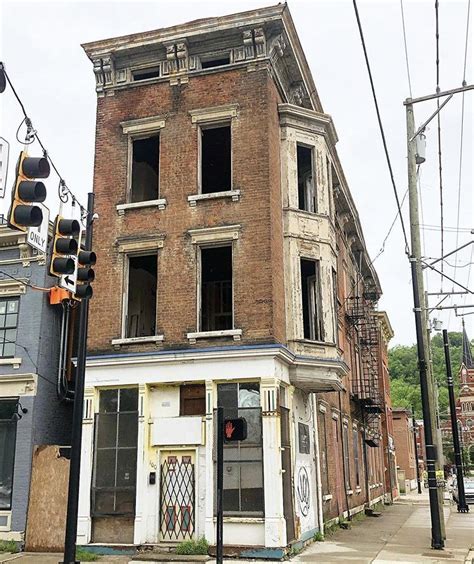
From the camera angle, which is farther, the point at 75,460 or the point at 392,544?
the point at 392,544

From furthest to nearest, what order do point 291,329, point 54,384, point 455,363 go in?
point 455,363, point 54,384, point 291,329

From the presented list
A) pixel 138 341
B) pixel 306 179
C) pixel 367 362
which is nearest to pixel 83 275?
pixel 138 341

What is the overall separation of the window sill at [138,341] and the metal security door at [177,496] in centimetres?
294

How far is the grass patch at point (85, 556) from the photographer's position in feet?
49.5

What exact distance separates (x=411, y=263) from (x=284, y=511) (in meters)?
7.70

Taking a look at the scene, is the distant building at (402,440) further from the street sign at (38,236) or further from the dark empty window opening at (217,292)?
the street sign at (38,236)

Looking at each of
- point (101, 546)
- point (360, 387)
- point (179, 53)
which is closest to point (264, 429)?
point (101, 546)

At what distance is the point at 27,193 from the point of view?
7844 mm

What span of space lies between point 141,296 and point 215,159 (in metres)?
5.27

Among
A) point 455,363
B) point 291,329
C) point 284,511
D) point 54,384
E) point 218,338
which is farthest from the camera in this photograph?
point 455,363

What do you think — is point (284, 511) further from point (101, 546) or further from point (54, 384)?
point (54, 384)

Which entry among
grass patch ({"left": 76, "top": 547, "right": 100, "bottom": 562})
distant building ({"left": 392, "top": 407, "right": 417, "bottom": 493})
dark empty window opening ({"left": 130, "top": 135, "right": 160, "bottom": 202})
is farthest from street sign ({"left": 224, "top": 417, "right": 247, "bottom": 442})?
distant building ({"left": 392, "top": 407, "right": 417, "bottom": 493})

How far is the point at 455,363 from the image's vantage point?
124000mm

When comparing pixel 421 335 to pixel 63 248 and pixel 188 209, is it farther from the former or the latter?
pixel 63 248
